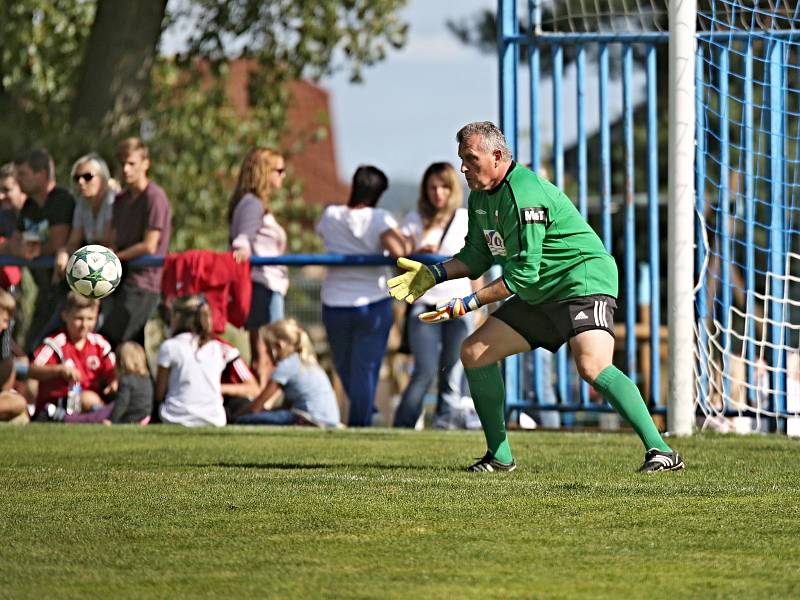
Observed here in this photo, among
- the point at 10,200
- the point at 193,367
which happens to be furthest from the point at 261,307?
the point at 10,200

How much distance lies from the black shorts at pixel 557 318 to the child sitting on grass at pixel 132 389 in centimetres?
449

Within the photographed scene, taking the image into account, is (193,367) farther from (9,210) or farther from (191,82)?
(191,82)

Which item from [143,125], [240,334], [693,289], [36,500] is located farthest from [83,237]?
[143,125]

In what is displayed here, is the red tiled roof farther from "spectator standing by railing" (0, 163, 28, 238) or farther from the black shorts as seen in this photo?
the black shorts

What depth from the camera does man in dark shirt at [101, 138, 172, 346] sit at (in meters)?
12.6

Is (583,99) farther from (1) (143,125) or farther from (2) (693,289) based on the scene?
(1) (143,125)

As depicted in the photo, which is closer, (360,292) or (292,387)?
(360,292)

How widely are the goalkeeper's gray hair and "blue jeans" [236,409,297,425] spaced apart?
16.1ft

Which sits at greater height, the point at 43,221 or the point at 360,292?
the point at 43,221

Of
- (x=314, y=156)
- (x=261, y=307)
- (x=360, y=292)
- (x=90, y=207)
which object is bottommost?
(x=261, y=307)

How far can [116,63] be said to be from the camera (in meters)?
20.0

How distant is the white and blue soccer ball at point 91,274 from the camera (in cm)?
1038

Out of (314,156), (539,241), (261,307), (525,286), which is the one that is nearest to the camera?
(539,241)

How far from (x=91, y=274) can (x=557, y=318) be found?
135 inches
